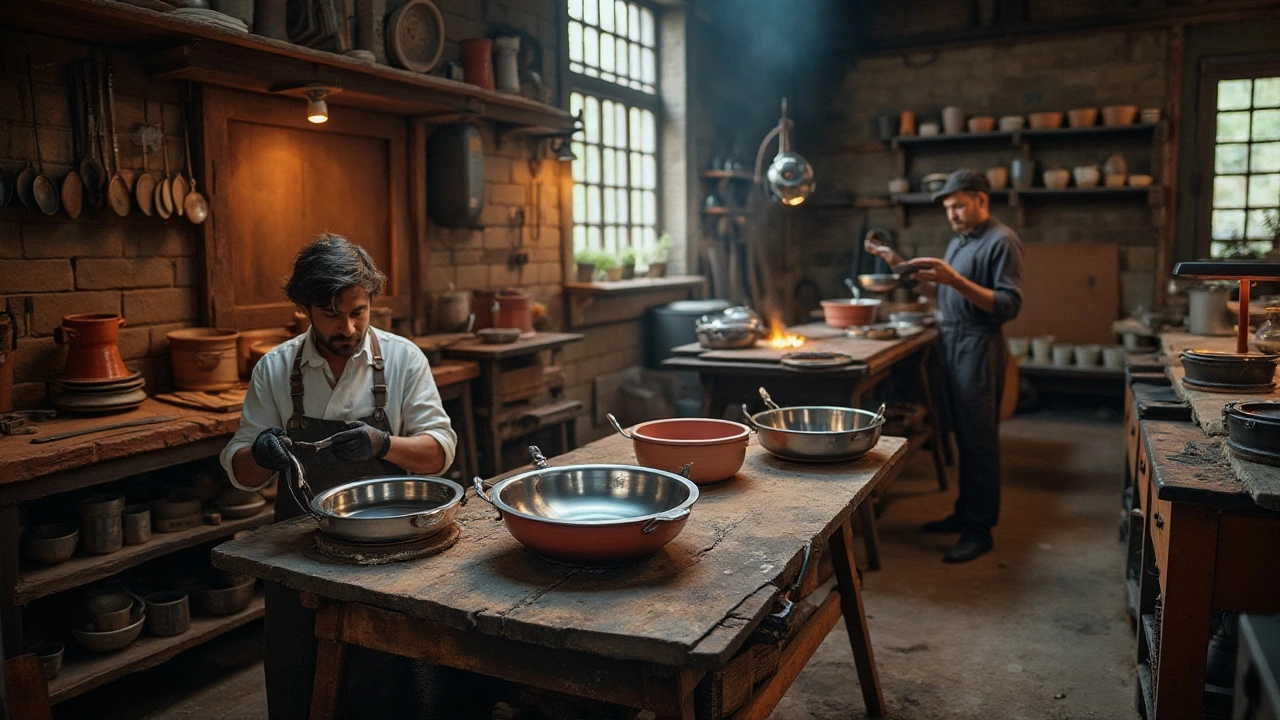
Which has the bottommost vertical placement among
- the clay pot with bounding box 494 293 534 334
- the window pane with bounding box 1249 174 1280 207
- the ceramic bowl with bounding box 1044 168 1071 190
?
the clay pot with bounding box 494 293 534 334

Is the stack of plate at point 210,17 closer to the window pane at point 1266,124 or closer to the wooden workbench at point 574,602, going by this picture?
the wooden workbench at point 574,602

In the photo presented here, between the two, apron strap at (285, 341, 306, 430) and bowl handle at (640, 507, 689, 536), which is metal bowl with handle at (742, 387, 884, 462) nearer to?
bowl handle at (640, 507, 689, 536)

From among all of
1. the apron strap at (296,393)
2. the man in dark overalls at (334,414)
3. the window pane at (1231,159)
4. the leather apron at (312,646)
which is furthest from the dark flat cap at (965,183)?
the window pane at (1231,159)

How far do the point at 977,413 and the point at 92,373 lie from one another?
421 centimetres

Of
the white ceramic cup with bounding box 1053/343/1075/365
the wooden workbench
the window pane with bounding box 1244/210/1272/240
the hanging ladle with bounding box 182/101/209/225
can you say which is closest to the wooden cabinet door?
the hanging ladle with bounding box 182/101/209/225

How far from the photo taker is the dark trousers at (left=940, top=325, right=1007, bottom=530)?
5062mm

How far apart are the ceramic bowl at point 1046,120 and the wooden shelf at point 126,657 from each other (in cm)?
818

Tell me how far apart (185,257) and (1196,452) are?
4.00 m

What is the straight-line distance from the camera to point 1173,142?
8602 millimetres

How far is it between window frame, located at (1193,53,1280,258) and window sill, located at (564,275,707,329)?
466 centimetres

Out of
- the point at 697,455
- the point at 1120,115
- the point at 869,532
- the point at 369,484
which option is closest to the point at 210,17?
the point at 369,484

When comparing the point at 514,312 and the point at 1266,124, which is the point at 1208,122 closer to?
the point at 1266,124

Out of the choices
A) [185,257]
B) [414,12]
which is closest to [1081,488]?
[414,12]

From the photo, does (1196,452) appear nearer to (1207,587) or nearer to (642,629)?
(1207,587)
